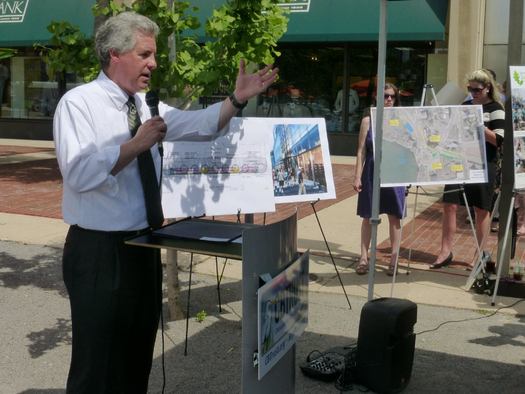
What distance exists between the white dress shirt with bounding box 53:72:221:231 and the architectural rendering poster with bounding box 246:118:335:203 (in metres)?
2.57

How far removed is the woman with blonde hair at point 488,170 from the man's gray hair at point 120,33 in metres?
4.50

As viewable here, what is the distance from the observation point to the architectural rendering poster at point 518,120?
5.55 m

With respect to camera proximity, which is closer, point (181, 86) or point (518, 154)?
point (181, 86)

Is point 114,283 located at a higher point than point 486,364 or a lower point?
higher

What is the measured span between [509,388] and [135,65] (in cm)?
304

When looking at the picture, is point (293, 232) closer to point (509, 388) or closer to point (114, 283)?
point (114, 283)

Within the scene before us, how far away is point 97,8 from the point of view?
5.23 m

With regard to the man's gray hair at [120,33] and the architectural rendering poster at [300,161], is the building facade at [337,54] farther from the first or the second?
the man's gray hair at [120,33]

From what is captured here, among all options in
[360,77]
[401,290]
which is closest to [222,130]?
[401,290]

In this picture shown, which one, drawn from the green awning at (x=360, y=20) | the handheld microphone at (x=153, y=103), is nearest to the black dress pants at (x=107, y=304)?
the handheld microphone at (x=153, y=103)

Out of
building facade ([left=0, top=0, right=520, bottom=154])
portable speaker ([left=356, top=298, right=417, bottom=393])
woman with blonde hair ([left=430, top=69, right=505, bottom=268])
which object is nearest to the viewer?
portable speaker ([left=356, top=298, right=417, bottom=393])

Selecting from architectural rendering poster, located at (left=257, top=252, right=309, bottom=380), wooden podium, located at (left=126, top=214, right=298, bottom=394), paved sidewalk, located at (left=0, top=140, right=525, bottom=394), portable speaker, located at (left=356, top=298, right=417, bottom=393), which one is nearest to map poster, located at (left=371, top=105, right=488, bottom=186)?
paved sidewalk, located at (left=0, top=140, right=525, bottom=394)

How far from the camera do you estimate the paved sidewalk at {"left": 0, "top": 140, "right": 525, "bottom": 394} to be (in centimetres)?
448

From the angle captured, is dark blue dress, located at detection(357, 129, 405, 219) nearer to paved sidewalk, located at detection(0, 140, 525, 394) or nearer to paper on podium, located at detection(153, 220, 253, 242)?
paved sidewalk, located at detection(0, 140, 525, 394)
